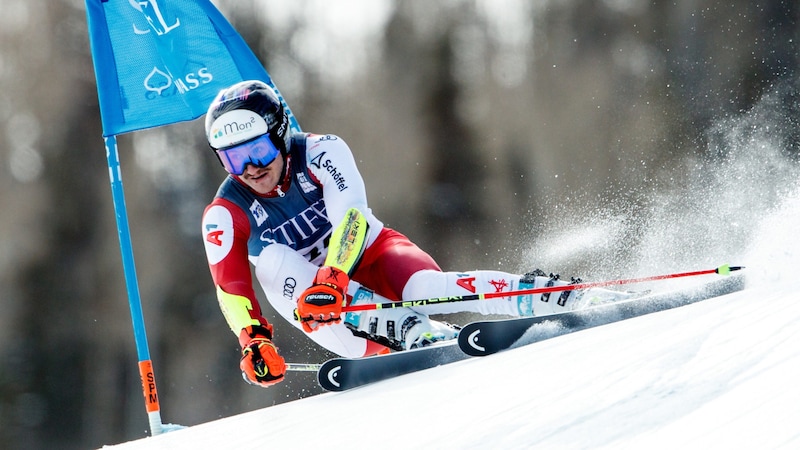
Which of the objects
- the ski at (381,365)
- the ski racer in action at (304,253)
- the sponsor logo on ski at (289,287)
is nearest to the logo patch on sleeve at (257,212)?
the ski racer in action at (304,253)

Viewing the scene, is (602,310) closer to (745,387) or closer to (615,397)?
(615,397)

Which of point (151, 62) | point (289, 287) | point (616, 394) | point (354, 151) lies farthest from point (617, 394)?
point (354, 151)

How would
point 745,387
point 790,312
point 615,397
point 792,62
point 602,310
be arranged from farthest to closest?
point 792,62, point 602,310, point 790,312, point 615,397, point 745,387

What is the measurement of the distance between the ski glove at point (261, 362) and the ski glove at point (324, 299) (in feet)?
0.56

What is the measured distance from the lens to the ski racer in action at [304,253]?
3555 mm

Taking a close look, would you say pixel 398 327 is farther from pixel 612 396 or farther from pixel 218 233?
pixel 612 396

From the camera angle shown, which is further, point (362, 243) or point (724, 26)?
point (724, 26)

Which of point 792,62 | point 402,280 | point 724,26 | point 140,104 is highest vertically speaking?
point 724,26

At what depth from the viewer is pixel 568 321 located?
126 inches

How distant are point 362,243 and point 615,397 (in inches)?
74.6

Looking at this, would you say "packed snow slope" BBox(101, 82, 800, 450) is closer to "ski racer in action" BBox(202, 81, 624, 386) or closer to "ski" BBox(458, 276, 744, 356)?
"ski" BBox(458, 276, 744, 356)

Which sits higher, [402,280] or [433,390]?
[402,280]

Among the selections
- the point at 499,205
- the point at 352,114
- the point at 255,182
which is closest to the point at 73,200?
the point at 352,114

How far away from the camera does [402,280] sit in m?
3.88
